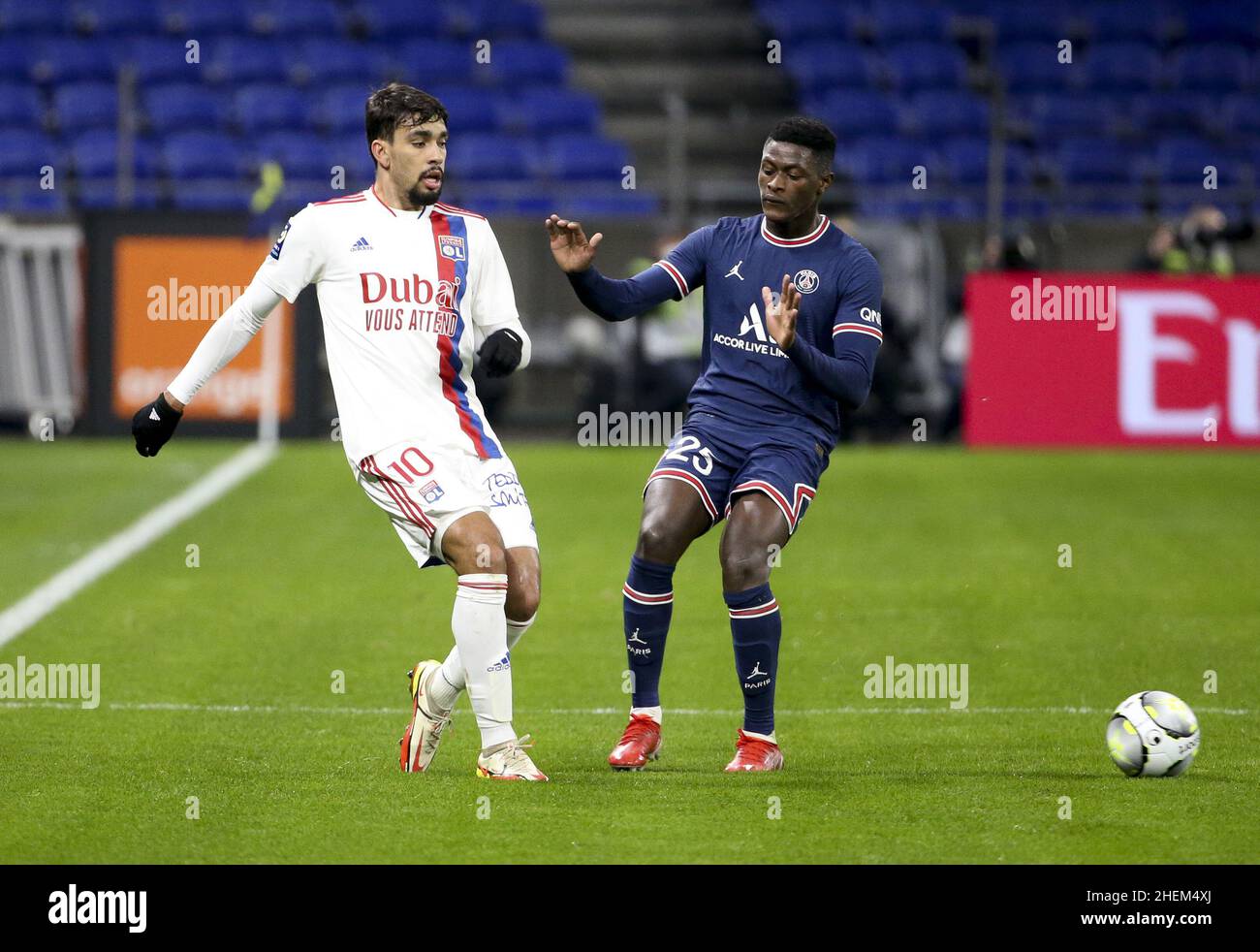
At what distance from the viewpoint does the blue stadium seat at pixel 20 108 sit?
71.8ft

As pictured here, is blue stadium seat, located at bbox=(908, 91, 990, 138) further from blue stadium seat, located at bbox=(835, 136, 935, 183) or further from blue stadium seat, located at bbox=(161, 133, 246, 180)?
blue stadium seat, located at bbox=(161, 133, 246, 180)

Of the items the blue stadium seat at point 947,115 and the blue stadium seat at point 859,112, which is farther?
the blue stadium seat at point 947,115

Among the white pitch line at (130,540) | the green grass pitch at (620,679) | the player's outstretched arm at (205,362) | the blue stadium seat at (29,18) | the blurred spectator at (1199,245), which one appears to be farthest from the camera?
the blue stadium seat at (29,18)

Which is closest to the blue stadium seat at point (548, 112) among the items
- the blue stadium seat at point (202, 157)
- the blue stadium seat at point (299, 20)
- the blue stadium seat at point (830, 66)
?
the blue stadium seat at point (299, 20)

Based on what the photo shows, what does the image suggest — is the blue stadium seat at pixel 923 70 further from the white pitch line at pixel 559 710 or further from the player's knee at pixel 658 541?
the player's knee at pixel 658 541

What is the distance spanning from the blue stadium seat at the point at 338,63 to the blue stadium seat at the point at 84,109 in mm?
2057

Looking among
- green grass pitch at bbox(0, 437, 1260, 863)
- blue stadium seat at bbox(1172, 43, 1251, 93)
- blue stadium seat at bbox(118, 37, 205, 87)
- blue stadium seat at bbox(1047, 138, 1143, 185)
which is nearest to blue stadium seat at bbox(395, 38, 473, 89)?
blue stadium seat at bbox(118, 37, 205, 87)

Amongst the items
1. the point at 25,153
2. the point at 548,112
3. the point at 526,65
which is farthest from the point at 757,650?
the point at 526,65

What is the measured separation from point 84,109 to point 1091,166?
36.0 feet

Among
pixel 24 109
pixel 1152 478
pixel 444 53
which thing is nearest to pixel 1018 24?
pixel 444 53

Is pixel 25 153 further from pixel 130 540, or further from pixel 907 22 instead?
pixel 130 540

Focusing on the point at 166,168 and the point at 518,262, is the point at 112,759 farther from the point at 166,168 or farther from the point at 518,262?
the point at 166,168

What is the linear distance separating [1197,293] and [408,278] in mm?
12018

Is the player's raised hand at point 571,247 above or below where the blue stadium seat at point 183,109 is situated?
below
